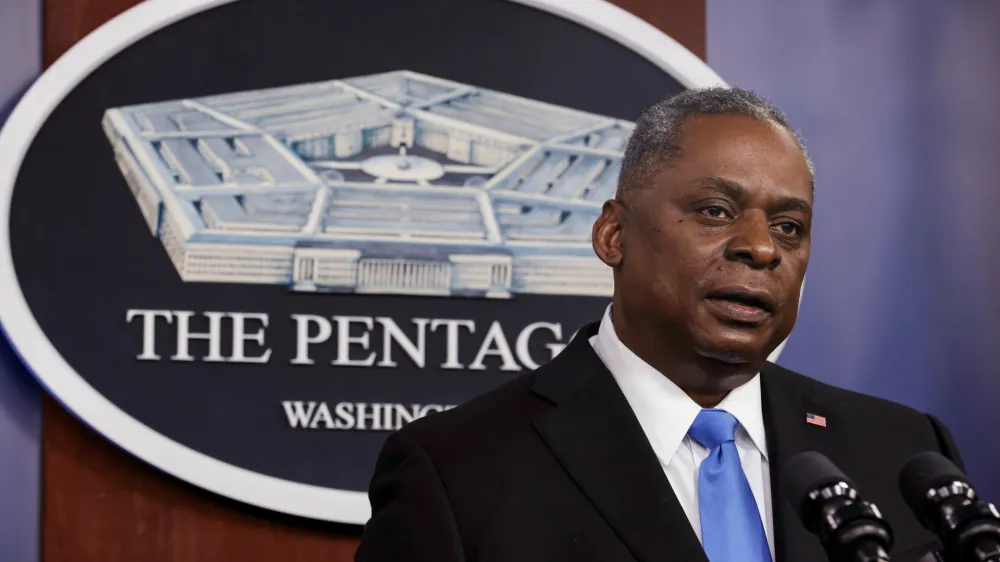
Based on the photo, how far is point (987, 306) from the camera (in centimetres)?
263

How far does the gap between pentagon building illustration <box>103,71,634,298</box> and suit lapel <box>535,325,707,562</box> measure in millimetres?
736

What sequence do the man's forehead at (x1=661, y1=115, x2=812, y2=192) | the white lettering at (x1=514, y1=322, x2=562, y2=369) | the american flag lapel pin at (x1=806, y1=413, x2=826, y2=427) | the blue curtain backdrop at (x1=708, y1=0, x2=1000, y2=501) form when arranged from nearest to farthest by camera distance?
the man's forehead at (x1=661, y1=115, x2=812, y2=192)
the american flag lapel pin at (x1=806, y1=413, x2=826, y2=427)
the white lettering at (x1=514, y1=322, x2=562, y2=369)
the blue curtain backdrop at (x1=708, y1=0, x2=1000, y2=501)

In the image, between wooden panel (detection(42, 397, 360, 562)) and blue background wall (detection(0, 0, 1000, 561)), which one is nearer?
wooden panel (detection(42, 397, 360, 562))

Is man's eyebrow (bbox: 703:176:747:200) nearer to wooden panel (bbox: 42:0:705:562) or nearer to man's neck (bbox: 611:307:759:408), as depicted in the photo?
man's neck (bbox: 611:307:759:408)

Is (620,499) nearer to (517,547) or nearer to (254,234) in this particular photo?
(517,547)

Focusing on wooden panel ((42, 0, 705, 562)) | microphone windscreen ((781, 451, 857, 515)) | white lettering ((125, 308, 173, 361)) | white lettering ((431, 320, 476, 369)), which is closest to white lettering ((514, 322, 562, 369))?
white lettering ((431, 320, 476, 369))

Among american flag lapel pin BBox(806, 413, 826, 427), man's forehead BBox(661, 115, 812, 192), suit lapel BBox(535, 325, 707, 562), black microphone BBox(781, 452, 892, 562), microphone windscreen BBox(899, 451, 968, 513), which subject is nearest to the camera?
black microphone BBox(781, 452, 892, 562)

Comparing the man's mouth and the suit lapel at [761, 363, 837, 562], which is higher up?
the man's mouth

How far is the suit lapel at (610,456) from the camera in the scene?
144 centimetres

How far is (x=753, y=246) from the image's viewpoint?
149cm

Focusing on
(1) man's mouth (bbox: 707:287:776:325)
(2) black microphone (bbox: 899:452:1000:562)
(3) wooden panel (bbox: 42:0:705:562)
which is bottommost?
(3) wooden panel (bbox: 42:0:705:562)

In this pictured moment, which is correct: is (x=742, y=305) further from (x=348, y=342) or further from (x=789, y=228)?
(x=348, y=342)

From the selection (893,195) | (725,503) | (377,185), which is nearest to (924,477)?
(725,503)

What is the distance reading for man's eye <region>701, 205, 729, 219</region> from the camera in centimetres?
153
